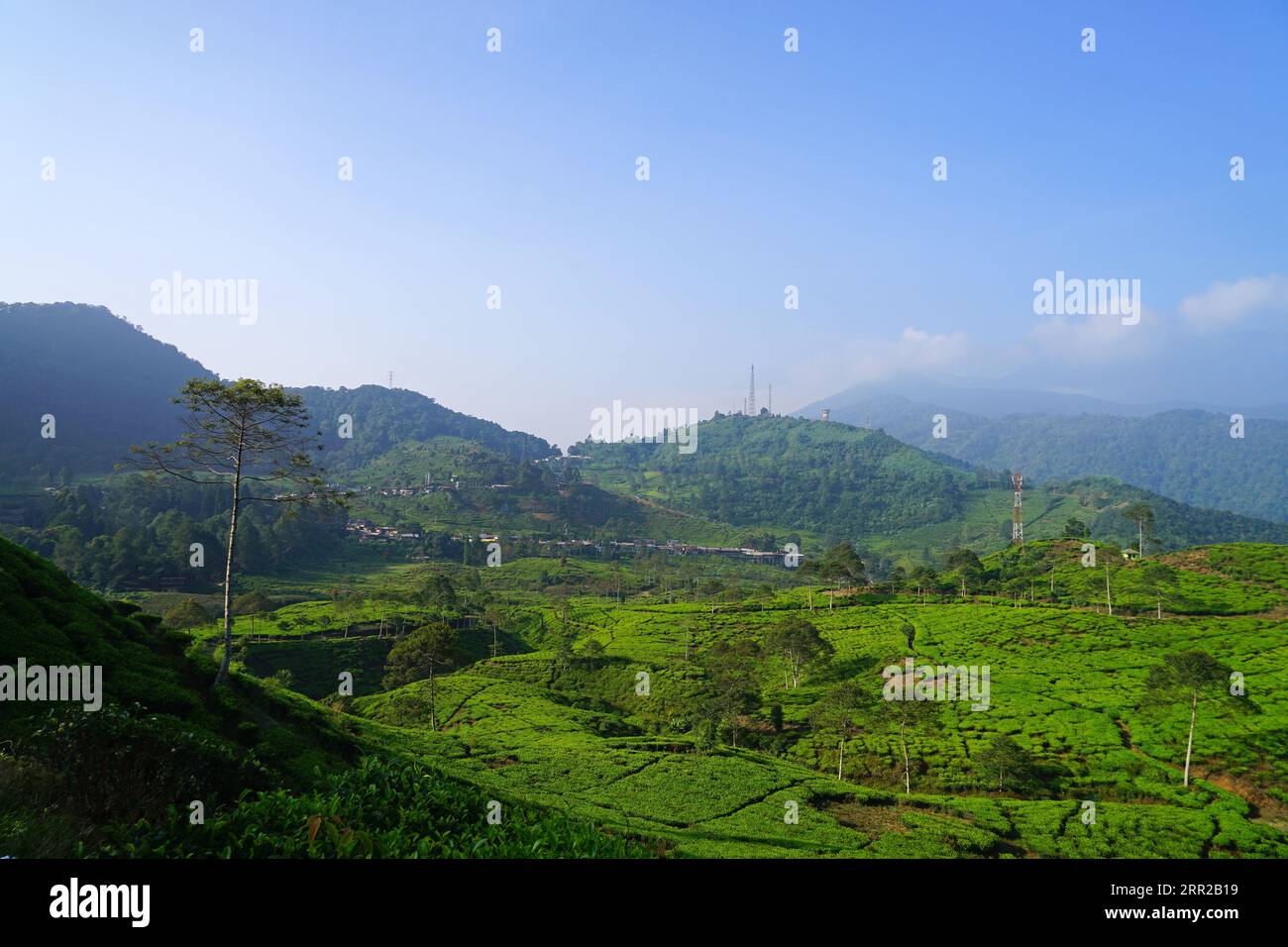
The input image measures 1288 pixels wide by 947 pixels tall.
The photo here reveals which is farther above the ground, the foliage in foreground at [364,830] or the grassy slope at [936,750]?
the foliage in foreground at [364,830]

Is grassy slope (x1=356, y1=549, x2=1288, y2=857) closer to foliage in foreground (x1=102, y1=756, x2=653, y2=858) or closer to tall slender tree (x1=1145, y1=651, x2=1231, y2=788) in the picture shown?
tall slender tree (x1=1145, y1=651, x2=1231, y2=788)

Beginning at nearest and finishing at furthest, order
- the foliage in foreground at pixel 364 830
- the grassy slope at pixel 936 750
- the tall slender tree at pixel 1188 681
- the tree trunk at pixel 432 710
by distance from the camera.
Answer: the foliage in foreground at pixel 364 830 < the grassy slope at pixel 936 750 < the tall slender tree at pixel 1188 681 < the tree trunk at pixel 432 710

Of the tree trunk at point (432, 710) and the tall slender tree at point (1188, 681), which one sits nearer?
the tall slender tree at point (1188, 681)

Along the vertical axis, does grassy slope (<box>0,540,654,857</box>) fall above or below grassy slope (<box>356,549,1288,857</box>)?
above

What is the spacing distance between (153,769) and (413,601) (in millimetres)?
80249

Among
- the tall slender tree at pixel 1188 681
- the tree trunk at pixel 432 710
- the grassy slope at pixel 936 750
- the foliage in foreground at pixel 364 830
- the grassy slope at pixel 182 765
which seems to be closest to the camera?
the foliage in foreground at pixel 364 830

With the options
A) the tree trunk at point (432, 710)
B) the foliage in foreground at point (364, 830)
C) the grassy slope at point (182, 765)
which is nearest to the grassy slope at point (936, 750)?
the tree trunk at point (432, 710)

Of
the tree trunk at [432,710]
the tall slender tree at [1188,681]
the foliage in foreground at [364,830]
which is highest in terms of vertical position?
the foliage in foreground at [364,830]

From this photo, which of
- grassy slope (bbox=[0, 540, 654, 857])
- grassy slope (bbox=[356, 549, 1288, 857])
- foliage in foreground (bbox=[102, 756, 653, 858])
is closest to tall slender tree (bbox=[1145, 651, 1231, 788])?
grassy slope (bbox=[356, 549, 1288, 857])

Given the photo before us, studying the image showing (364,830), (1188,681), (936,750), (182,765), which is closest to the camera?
(364,830)

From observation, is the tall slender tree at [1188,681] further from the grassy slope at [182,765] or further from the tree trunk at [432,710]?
the tree trunk at [432,710]

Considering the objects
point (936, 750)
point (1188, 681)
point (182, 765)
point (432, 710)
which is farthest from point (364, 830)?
point (1188, 681)

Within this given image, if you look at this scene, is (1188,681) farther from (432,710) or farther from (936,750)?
(432,710)
